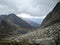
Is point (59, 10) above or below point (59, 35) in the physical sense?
above

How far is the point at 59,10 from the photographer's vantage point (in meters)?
198

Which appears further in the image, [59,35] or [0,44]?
[59,35]

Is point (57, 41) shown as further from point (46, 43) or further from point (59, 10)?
point (59, 10)

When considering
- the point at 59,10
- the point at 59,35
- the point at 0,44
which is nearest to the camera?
the point at 0,44

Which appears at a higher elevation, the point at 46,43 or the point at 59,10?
the point at 59,10

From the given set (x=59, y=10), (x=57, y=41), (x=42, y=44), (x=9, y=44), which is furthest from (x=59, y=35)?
(x=59, y=10)

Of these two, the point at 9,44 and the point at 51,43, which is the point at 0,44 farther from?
the point at 51,43

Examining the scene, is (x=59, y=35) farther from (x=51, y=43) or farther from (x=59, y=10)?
(x=59, y=10)

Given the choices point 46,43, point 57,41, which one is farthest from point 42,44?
point 57,41

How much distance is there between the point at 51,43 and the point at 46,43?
789 millimetres

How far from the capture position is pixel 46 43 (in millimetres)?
20594

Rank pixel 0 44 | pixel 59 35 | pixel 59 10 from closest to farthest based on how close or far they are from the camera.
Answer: pixel 0 44, pixel 59 35, pixel 59 10

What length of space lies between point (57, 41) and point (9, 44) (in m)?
5.94

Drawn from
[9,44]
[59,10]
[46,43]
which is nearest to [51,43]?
[46,43]
